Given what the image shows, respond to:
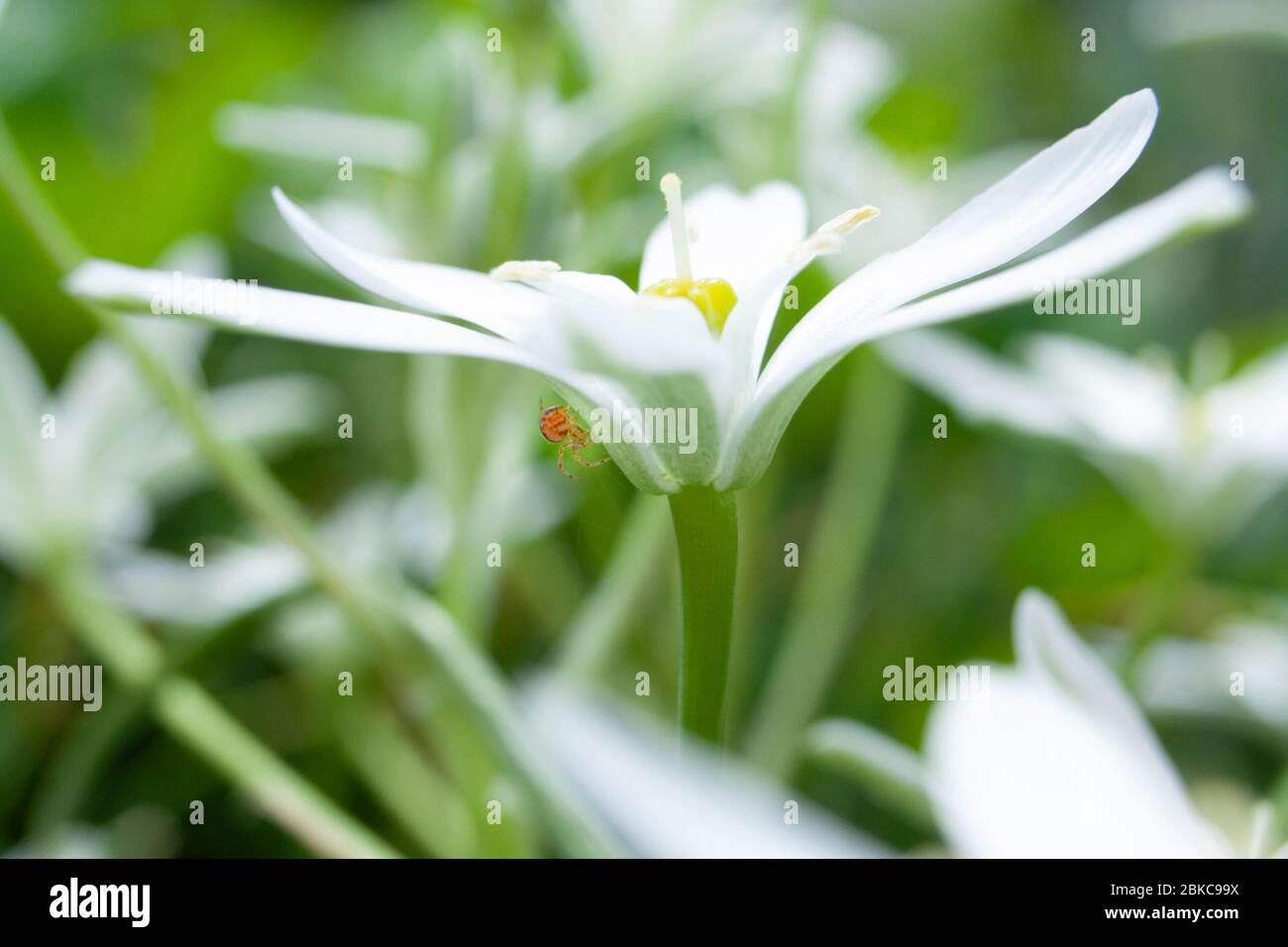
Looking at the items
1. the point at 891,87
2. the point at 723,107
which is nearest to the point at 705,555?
the point at 723,107

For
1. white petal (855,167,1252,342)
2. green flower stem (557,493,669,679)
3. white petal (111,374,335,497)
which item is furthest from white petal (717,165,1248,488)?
white petal (111,374,335,497)

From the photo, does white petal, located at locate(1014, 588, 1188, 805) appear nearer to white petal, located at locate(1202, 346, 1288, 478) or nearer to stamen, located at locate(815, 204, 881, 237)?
stamen, located at locate(815, 204, 881, 237)

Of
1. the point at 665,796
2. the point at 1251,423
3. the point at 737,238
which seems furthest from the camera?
the point at 1251,423

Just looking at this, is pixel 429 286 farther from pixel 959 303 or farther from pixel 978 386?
pixel 978 386

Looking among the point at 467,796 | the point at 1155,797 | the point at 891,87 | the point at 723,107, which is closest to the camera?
the point at 1155,797

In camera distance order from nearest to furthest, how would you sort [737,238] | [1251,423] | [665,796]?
[665,796]
[737,238]
[1251,423]

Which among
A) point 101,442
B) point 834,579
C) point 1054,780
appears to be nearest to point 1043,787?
point 1054,780

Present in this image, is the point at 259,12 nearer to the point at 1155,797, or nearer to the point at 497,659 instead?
the point at 497,659
